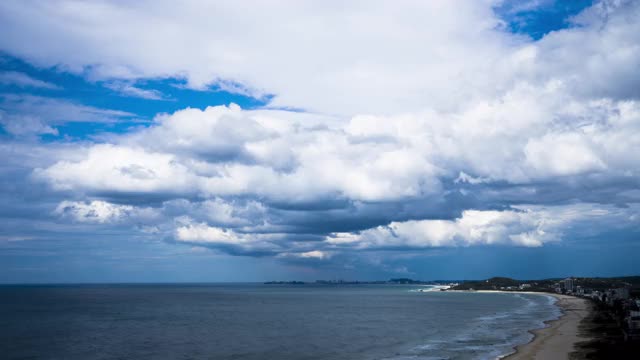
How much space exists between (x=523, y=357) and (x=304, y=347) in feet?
88.7

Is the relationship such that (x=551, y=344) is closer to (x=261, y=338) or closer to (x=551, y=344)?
(x=551, y=344)

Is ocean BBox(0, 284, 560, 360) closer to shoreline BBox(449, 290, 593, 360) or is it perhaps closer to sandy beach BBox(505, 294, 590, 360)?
shoreline BBox(449, 290, 593, 360)

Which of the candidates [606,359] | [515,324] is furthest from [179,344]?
[515,324]

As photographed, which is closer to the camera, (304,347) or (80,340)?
(304,347)

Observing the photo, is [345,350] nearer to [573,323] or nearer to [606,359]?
[606,359]

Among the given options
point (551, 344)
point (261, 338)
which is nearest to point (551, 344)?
point (551, 344)

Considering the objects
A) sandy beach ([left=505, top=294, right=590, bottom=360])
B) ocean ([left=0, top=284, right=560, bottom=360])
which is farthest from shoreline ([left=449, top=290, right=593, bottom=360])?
ocean ([left=0, top=284, right=560, bottom=360])

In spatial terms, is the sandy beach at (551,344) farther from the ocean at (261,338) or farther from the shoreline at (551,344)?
the ocean at (261,338)

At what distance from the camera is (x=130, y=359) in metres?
62.5

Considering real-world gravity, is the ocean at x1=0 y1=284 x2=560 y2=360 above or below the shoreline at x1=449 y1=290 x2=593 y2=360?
below

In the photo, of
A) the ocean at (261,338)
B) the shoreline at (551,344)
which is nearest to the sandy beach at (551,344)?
the shoreline at (551,344)

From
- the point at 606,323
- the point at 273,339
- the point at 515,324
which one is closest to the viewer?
the point at 273,339

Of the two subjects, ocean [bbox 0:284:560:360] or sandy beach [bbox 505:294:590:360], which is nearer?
sandy beach [bbox 505:294:590:360]

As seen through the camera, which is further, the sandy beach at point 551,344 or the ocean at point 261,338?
the ocean at point 261,338
